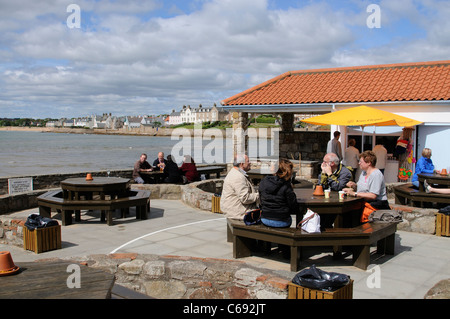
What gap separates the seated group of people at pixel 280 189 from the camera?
17.6ft

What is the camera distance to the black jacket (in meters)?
5.34

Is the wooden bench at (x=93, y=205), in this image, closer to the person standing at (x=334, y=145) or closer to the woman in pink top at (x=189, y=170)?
the woman in pink top at (x=189, y=170)

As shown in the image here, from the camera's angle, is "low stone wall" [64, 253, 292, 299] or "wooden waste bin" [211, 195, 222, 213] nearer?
"low stone wall" [64, 253, 292, 299]

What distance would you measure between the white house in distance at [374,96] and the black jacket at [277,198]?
8.10 m

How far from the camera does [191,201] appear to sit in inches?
402

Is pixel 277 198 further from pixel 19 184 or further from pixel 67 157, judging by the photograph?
pixel 67 157

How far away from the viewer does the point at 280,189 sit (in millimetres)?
5332

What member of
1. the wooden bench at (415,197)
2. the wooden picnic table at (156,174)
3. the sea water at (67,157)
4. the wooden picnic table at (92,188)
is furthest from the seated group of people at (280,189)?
the sea water at (67,157)

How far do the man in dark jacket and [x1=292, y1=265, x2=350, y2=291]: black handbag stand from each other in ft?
10.6

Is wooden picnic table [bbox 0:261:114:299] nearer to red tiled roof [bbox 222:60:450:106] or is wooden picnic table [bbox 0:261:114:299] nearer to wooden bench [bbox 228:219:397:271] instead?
wooden bench [bbox 228:219:397:271]

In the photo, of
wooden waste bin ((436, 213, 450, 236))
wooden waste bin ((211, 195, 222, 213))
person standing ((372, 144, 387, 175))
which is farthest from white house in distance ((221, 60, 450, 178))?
wooden waste bin ((211, 195, 222, 213))

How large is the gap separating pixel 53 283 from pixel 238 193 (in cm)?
324

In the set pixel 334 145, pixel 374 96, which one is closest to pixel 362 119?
pixel 334 145
